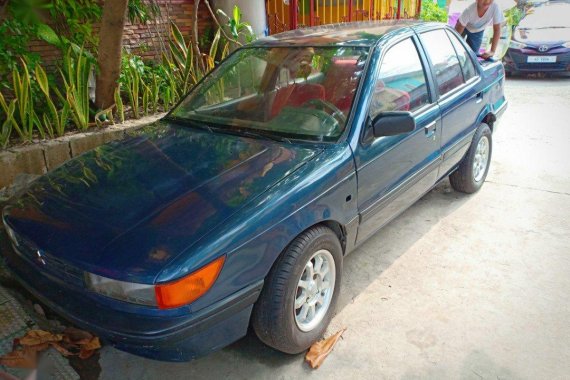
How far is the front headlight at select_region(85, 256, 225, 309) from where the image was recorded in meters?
1.79

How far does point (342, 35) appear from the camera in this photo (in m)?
3.19

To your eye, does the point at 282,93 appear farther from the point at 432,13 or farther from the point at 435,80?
the point at 432,13

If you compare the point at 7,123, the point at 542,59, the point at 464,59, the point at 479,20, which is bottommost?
the point at 542,59

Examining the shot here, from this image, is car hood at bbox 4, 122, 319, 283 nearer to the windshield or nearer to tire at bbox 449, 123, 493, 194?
the windshield

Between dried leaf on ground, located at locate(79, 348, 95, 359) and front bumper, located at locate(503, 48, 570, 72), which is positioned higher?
front bumper, located at locate(503, 48, 570, 72)

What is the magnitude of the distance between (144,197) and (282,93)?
123 centimetres

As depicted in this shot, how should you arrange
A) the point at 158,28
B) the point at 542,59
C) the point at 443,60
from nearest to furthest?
the point at 443,60
the point at 158,28
the point at 542,59

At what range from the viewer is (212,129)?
288cm

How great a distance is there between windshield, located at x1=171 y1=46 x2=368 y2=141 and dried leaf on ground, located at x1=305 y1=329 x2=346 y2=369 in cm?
111

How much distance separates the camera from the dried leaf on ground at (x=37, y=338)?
2.39m

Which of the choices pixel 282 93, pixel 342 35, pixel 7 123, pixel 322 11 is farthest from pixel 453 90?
pixel 322 11

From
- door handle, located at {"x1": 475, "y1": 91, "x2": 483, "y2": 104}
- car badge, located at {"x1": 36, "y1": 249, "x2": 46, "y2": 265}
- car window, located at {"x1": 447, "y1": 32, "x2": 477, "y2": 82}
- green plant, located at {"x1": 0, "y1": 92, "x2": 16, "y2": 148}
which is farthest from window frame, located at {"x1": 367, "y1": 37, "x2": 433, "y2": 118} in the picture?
green plant, located at {"x1": 0, "y1": 92, "x2": 16, "y2": 148}

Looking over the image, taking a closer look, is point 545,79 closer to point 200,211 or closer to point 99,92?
point 99,92

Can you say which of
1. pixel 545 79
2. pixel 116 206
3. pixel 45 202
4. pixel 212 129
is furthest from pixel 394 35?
pixel 545 79
